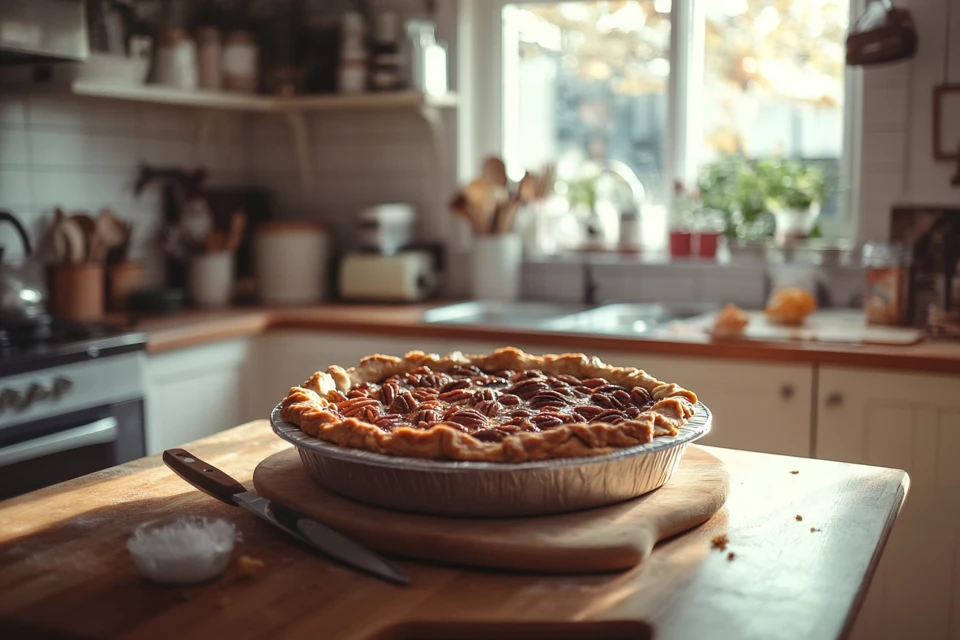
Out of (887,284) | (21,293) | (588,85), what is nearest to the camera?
(21,293)

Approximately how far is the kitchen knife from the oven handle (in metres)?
1.09

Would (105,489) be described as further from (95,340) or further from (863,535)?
(95,340)

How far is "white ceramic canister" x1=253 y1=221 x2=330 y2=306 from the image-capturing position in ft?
11.3

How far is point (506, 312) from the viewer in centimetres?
329

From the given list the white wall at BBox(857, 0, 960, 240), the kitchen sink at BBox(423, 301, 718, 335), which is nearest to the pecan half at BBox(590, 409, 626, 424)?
→ the kitchen sink at BBox(423, 301, 718, 335)

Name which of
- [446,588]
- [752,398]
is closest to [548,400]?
[446,588]

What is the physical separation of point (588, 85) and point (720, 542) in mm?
2493

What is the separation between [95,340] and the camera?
98.0 inches

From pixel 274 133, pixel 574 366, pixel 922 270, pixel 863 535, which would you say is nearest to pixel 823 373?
pixel 922 270

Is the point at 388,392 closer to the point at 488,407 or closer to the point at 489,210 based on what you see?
the point at 488,407

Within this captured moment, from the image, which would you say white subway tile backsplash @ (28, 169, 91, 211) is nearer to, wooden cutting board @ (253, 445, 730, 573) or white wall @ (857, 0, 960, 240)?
wooden cutting board @ (253, 445, 730, 573)

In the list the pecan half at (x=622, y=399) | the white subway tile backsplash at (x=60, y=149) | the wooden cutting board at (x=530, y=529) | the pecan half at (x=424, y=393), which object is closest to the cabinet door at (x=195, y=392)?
the white subway tile backsplash at (x=60, y=149)

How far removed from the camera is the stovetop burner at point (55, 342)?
7.48ft

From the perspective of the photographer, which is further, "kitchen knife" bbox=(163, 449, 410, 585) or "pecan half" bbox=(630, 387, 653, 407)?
"pecan half" bbox=(630, 387, 653, 407)
